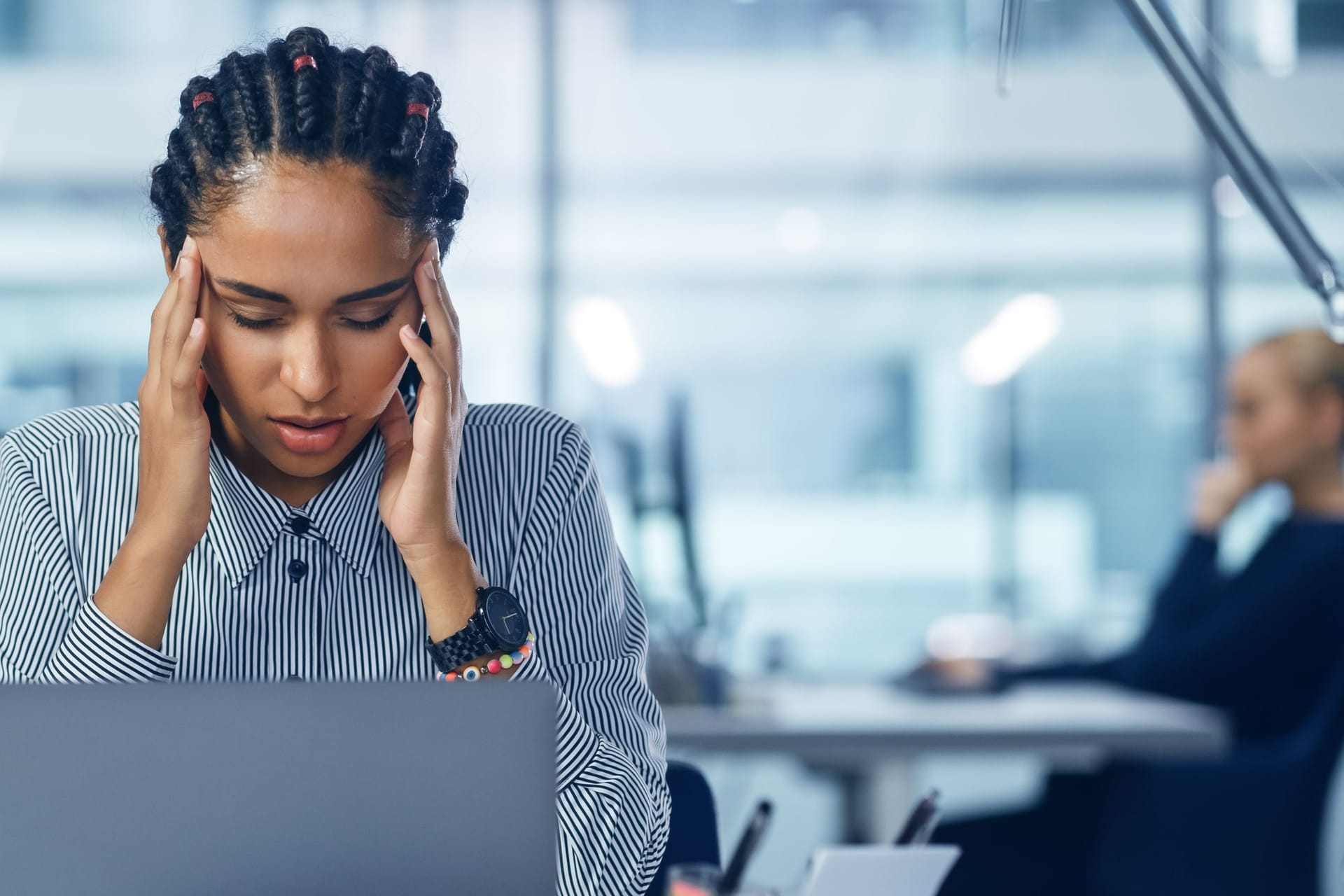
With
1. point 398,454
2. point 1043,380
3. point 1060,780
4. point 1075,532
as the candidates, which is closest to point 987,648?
point 1075,532

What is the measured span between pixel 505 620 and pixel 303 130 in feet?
1.51

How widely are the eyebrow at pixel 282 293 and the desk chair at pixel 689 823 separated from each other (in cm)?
54

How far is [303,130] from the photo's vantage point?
124cm

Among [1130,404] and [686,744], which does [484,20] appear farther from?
[686,744]

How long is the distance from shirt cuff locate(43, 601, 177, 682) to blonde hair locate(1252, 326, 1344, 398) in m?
2.46

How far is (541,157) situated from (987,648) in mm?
2124

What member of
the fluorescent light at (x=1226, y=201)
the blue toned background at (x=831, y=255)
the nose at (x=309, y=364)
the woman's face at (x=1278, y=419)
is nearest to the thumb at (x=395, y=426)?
the nose at (x=309, y=364)

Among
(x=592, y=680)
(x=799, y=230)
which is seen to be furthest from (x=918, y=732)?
(x=799, y=230)

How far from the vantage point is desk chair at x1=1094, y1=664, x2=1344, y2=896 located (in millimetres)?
2664

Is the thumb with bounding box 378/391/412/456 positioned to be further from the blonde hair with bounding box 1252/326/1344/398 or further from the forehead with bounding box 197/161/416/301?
the blonde hair with bounding box 1252/326/1344/398

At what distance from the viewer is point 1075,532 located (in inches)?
184

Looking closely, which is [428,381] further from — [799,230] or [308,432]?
[799,230]

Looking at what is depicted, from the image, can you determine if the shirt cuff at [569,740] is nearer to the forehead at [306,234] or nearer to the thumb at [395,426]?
the thumb at [395,426]

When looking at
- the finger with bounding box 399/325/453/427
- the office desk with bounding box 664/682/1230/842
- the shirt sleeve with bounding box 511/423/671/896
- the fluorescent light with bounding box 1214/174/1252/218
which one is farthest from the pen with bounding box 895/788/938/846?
the fluorescent light with bounding box 1214/174/1252/218
